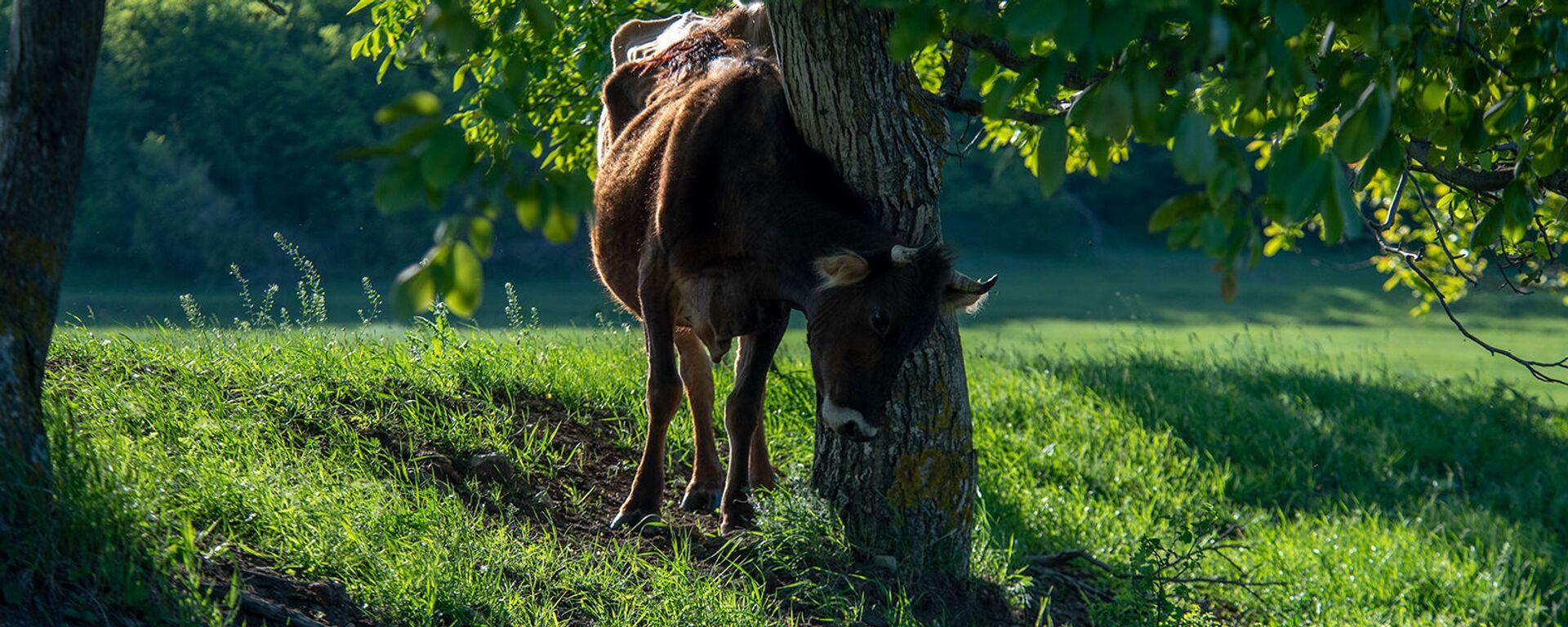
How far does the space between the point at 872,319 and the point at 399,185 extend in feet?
9.69

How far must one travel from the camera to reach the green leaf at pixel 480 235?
7.14ft

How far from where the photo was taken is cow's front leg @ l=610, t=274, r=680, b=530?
18.5 ft

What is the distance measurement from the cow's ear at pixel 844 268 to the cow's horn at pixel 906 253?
0.39 ft

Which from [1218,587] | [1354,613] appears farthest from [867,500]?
[1354,613]

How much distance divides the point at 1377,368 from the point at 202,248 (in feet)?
70.6

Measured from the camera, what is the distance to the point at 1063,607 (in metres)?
5.82

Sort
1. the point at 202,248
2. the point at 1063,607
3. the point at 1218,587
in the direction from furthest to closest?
the point at 202,248 < the point at 1218,587 < the point at 1063,607

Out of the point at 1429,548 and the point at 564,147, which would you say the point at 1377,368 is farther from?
the point at 564,147

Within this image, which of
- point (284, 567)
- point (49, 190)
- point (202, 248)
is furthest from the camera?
point (202, 248)

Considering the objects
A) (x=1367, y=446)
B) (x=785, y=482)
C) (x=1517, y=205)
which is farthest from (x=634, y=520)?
(x=1367, y=446)

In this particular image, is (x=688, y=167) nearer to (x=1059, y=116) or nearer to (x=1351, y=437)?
(x=1059, y=116)

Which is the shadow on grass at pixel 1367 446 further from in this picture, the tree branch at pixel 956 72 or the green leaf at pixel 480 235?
the green leaf at pixel 480 235

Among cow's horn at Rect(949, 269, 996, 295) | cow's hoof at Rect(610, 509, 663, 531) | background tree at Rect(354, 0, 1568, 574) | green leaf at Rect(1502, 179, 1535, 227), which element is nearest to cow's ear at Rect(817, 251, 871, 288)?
cow's horn at Rect(949, 269, 996, 295)

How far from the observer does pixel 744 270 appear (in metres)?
5.54
